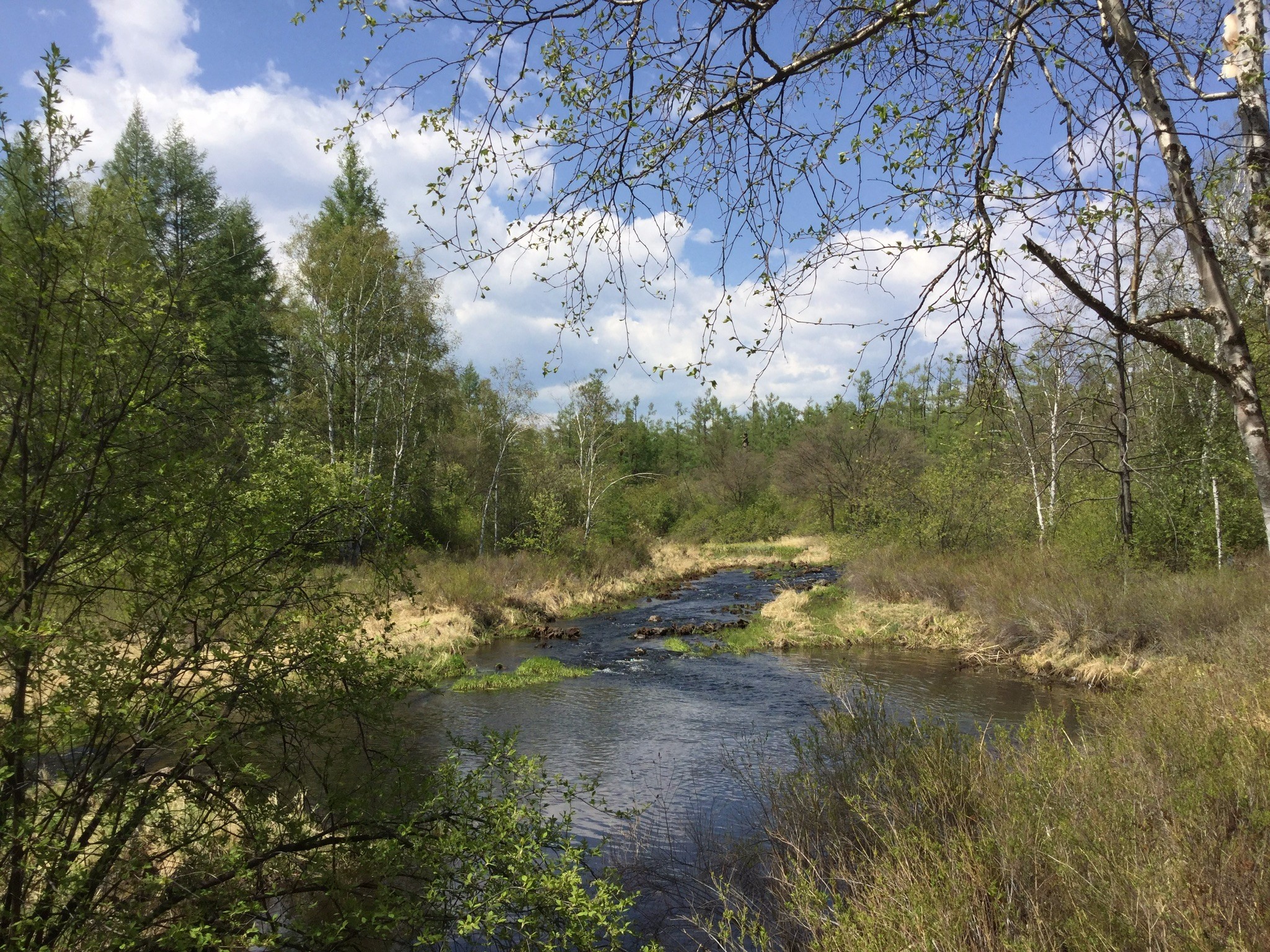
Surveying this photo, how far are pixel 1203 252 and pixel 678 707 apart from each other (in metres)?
10.1

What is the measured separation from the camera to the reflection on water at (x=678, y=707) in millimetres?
8352

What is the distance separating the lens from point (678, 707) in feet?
38.9

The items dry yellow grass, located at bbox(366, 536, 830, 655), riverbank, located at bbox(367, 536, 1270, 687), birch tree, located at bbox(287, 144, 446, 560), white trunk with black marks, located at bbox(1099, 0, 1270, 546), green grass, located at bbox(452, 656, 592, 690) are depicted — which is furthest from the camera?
birch tree, located at bbox(287, 144, 446, 560)

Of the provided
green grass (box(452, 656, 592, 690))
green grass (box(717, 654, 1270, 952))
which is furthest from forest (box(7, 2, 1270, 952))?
green grass (box(452, 656, 592, 690))

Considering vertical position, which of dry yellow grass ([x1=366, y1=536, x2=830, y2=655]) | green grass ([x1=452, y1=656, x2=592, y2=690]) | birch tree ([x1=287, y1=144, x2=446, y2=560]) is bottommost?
green grass ([x1=452, y1=656, x2=592, y2=690])

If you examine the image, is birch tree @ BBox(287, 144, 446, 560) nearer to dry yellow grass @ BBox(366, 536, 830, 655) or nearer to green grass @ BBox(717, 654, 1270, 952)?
dry yellow grass @ BBox(366, 536, 830, 655)

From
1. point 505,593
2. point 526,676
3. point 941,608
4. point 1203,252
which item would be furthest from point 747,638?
point 1203,252

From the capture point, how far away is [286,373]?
23.4 meters

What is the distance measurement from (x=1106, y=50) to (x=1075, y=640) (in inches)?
458

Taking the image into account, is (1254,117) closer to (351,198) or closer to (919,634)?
(919,634)

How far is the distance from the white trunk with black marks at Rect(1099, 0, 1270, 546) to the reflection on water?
3.81m

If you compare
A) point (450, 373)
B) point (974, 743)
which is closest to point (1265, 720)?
point (974, 743)

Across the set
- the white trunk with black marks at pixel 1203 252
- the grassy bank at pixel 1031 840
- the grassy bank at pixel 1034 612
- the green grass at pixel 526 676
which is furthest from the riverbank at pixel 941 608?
the white trunk with black marks at pixel 1203 252

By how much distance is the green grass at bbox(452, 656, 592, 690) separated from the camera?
43.2 ft
